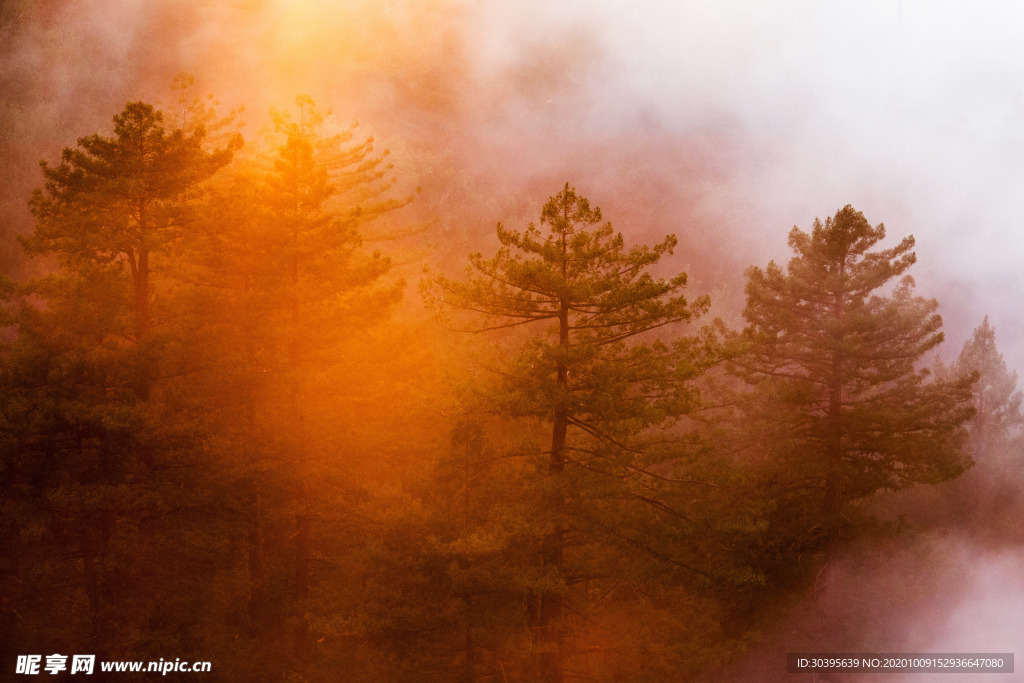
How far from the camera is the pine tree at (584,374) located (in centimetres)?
1302

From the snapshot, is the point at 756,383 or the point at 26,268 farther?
the point at 26,268

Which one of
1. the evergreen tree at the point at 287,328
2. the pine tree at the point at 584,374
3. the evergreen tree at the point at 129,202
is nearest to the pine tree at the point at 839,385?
the pine tree at the point at 584,374

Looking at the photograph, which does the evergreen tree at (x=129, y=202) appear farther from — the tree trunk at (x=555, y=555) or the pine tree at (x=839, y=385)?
the pine tree at (x=839, y=385)

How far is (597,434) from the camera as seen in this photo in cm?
1370

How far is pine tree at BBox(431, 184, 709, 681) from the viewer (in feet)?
42.7

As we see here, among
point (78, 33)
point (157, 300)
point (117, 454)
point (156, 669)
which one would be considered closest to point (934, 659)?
point (156, 669)

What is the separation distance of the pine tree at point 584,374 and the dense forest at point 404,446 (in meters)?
0.07

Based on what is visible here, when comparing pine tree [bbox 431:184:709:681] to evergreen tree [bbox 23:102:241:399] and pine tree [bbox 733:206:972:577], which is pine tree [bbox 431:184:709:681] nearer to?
pine tree [bbox 733:206:972:577]

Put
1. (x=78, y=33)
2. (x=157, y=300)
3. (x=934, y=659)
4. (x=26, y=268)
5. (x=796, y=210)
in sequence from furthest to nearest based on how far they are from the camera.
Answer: (x=796, y=210), (x=78, y=33), (x=26, y=268), (x=934, y=659), (x=157, y=300)

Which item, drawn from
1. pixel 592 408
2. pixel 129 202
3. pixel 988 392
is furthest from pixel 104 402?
pixel 988 392

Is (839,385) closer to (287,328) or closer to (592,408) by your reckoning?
(592,408)

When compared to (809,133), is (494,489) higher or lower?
lower

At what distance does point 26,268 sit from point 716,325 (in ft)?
104

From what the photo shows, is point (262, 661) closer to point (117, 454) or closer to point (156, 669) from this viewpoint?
point (156, 669)
